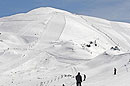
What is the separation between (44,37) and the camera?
7925cm

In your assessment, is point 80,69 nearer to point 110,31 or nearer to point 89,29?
point 89,29

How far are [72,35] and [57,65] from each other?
28410mm

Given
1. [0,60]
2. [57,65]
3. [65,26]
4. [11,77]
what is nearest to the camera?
[11,77]

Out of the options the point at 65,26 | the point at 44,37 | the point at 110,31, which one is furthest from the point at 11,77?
the point at 110,31

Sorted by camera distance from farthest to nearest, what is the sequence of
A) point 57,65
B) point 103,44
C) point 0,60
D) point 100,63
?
1. point 103,44
2. point 0,60
3. point 57,65
4. point 100,63

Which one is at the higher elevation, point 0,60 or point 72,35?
point 72,35

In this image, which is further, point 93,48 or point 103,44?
point 103,44

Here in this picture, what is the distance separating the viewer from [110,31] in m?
99.4

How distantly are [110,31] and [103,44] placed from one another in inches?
872

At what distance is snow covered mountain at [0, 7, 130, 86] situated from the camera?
41.7m

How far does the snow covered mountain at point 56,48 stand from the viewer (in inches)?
1640

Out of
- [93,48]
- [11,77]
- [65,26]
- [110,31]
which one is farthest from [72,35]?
[11,77]

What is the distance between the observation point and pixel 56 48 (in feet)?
216

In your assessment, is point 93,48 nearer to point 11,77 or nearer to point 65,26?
point 65,26
